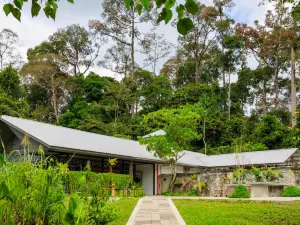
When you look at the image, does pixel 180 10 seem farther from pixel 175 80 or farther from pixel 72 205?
pixel 175 80

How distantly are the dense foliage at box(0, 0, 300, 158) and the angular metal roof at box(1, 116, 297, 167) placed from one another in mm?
3938

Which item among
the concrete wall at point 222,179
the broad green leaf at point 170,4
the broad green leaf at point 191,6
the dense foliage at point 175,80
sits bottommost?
the concrete wall at point 222,179

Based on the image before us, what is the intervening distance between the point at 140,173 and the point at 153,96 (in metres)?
12.8

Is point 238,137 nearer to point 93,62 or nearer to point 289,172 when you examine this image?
point 289,172

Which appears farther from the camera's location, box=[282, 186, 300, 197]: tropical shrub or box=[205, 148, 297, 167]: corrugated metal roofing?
box=[205, 148, 297, 167]: corrugated metal roofing

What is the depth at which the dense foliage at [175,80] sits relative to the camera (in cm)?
3044

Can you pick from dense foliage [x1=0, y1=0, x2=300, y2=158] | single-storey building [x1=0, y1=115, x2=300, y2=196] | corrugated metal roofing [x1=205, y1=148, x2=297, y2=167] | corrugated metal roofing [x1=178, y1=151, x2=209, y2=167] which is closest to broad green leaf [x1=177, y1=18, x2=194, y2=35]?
single-storey building [x1=0, y1=115, x2=300, y2=196]

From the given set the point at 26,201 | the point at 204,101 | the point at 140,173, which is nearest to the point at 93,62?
the point at 204,101

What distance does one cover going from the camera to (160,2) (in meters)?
1.99

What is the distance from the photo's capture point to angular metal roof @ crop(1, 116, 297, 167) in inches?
602

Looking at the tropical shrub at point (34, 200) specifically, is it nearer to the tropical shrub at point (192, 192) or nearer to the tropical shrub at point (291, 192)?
the tropical shrub at point (291, 192)

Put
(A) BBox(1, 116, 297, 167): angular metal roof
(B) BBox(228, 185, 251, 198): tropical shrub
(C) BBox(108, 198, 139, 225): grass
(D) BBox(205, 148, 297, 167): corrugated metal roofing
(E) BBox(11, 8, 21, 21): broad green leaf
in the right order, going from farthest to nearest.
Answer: (D) BBox(205, 148, 297, 167): corrugated metal roofing < (A) BBox(1, 116, 297, 167): angular metal roof < (B) BBox(228, 185, 251, 198): tropical shrub < (C) BBox(108, 198, 139, 225): grass < (E) BBox(11, 8, 21, 21): broad green leaf

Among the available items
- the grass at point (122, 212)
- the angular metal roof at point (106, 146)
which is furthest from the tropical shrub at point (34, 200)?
the angular metal roof at point (106, 146)

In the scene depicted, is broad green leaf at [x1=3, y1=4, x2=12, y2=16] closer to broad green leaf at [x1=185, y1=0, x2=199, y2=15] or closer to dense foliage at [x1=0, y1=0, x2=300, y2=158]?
broad green leaf at [x1=185, y1=0, x2=199, y2=15]
